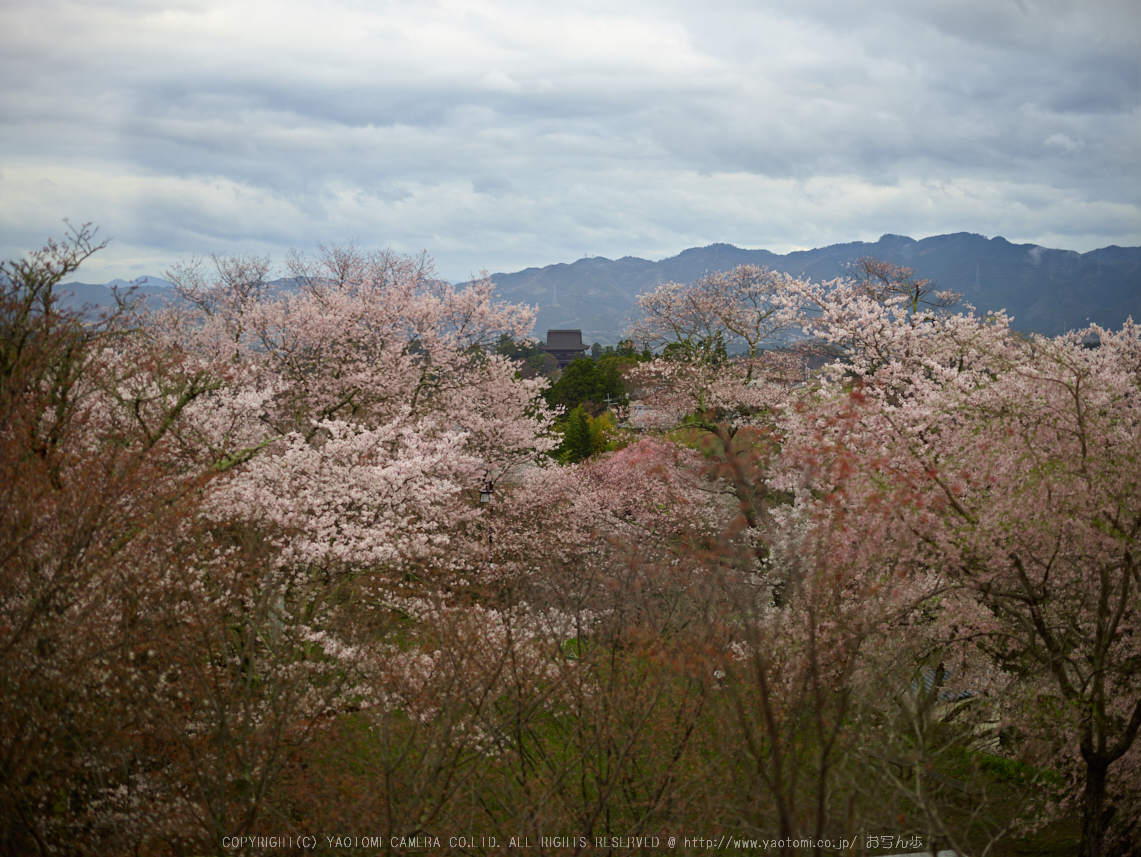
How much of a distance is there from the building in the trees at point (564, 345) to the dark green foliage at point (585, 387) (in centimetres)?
5812

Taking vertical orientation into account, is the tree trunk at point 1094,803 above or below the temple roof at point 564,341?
below

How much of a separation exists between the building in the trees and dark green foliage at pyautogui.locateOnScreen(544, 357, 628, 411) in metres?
58.1

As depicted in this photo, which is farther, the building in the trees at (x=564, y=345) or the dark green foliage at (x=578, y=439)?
the building in the trees at (x=564, y=345)

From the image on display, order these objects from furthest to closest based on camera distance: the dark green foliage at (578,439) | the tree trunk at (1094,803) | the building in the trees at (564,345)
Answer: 1. the building in the trees at (564,345)
2. the dark green foliage at (578,439)
3. the tree trunk at (1094,803)

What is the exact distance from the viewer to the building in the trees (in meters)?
106

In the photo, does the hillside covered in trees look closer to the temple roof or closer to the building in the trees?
the building in the trees

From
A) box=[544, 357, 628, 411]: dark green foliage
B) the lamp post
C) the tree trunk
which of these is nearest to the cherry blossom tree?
the tree trunk

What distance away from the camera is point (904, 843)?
390 inches

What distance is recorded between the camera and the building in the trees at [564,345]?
346ft

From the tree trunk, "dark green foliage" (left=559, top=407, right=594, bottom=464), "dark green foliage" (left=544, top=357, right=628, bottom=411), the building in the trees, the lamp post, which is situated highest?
the building in the trees

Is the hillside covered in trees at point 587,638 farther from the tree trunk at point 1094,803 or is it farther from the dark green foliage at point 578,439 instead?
the dark green foliage at point 578,439

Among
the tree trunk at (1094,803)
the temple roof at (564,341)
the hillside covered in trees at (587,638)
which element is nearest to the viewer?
the hillside covered in trees at (587,638)

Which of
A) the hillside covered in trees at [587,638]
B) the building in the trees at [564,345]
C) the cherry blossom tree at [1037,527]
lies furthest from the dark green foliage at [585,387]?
the building in the trees at [564,345]

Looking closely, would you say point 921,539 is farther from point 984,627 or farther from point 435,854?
point 435,854
